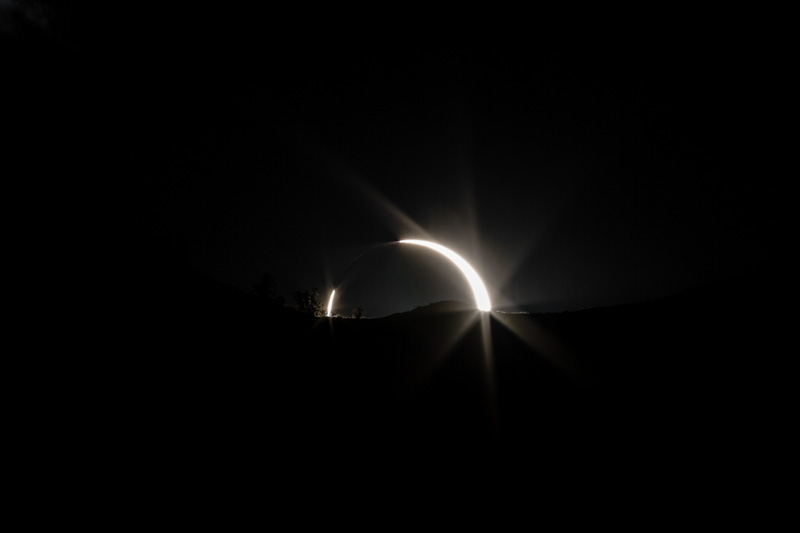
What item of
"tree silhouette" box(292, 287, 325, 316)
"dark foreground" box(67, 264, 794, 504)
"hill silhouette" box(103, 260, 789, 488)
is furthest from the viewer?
"tree silhouette" box(292, 287, 325, 316)

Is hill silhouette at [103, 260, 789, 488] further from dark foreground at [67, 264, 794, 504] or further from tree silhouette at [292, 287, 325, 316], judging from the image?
tree silhouette at [292, 287, 325, 316]

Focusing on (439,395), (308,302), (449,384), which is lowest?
(439,395)

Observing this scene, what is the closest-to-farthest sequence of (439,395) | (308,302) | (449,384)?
(439,395)
(449,384)
(308,302)

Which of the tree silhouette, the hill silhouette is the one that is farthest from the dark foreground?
the tree silhouette

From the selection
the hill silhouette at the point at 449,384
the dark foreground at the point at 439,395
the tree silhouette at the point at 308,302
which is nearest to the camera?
the dark foreground at the point at 439,395

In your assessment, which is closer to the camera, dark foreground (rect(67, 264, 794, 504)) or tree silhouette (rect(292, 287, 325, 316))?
dark foreground (rect(67, 264, 794, 504))

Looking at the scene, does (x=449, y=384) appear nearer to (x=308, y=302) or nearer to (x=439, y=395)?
(x=439, y=395)

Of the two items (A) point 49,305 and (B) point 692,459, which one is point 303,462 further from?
(B) point 692,459

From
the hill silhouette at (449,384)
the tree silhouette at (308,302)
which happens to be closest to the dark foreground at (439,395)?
the hill silhouette at (449,384)

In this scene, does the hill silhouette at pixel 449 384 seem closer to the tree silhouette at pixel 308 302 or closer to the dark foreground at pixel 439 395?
the dark foreground at pixel 439 395

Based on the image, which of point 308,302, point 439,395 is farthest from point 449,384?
point 308,302
